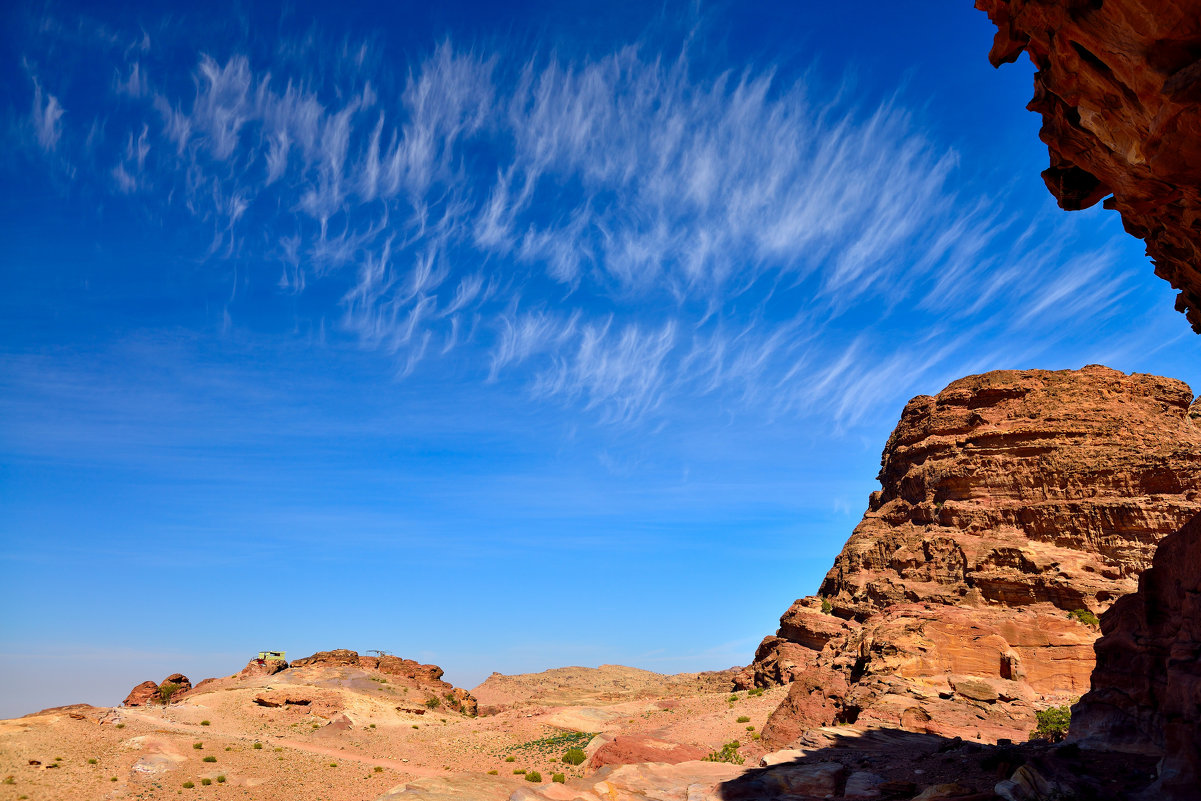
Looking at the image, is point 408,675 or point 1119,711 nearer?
point 1119,711

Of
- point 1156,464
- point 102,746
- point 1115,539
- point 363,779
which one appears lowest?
point 363,779

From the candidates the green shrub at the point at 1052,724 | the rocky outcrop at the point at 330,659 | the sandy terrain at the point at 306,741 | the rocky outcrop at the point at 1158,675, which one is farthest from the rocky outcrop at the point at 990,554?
the rocky outcrop at the point at 330,659

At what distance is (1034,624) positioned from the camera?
32.9 m

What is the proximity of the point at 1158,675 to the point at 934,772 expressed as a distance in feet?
18.7

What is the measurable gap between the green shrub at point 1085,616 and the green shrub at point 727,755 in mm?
21664

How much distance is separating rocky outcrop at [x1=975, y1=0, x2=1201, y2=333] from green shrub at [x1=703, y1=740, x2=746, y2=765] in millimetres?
22474

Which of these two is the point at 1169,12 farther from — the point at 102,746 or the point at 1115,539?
the point at 1115,539

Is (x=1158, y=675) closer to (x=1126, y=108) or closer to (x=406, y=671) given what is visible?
(x=1126, y=108)

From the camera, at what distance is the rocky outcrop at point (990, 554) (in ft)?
97.6

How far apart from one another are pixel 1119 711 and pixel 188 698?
65.2m

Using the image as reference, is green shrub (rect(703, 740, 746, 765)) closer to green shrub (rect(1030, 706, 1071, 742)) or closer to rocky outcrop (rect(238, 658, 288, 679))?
green shrub (rect(1030, 706, 1071, 742))

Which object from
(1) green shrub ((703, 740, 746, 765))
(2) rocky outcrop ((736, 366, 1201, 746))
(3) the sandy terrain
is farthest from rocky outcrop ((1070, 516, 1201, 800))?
(3) the sandy terrain

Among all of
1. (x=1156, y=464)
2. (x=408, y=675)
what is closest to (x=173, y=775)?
(x=408, y=675)

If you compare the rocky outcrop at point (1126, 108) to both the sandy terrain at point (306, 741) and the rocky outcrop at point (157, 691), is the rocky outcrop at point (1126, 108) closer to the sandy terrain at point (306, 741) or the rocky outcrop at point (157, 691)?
the sandy terrain at point (306, 741)
